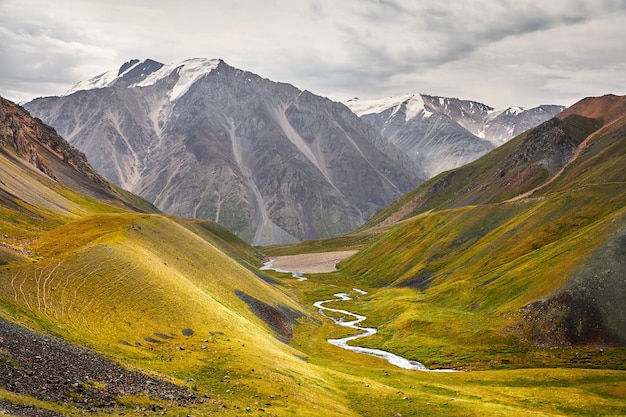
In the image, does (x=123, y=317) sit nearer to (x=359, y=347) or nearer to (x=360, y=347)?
(x=359, y=347)

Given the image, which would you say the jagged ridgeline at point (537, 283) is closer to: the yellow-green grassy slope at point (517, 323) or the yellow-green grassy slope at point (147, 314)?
the yellow-green grassy slope at point (517, 323)

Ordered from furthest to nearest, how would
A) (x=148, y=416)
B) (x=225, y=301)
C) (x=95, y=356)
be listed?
(x=225, y=301), (x=95, y=356), (x=148, y=416)

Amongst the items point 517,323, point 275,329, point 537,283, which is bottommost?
point 275,329

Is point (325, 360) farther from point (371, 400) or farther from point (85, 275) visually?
point (85, 275)

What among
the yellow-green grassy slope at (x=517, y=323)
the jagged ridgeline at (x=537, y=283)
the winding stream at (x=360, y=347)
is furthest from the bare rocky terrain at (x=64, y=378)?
the jagged ridgeline at (x=537, y=283)

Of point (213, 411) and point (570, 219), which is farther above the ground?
point (570, 219)

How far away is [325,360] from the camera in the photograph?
279 feet

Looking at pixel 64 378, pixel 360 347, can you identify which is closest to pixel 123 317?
pixel 64 378

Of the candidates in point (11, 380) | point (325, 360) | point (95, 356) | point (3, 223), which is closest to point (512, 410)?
point (325, 360)

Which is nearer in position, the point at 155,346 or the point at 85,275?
the point at 155,346

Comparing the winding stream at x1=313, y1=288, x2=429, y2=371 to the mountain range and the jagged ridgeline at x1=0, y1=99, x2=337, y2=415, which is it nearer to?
the mountain range

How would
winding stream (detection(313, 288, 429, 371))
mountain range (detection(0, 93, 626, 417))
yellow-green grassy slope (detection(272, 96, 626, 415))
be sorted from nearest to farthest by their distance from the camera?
1. mountain range (detection(0, 93, 626, 417))
2. yellow-green grassy slope (detection(272, 96, 626, 415))
3. winding stream (detection(313, 288, 429, 371))

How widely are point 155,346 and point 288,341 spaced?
147 feet

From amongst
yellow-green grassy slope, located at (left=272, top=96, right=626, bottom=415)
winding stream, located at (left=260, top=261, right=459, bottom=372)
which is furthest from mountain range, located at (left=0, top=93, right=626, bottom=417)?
winding stream, located at (left=260, top=261, right=459, bottom=372)
